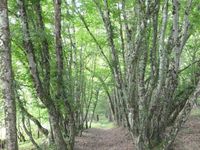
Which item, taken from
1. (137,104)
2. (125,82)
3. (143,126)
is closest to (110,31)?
(125,82)

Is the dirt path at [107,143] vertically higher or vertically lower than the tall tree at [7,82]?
lower

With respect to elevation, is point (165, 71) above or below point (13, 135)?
above

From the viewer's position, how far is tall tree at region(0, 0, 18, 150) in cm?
888

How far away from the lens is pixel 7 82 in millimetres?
9016

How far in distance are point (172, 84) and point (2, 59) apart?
638 centimetres

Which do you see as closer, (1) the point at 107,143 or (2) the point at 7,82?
(2) the point at 7,82

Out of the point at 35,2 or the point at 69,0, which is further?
the point at 69,0

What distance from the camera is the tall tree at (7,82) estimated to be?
29.1 feet

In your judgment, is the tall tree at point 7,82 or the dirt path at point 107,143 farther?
the dirt path at point 107,143

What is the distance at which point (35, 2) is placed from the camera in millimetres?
13086

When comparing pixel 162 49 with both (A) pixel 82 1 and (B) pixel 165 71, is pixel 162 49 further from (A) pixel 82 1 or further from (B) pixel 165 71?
(A) pixel 82 1

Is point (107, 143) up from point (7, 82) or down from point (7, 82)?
down

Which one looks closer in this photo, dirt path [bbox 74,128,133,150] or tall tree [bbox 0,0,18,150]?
tall tree [bbox 0,0,18,150]

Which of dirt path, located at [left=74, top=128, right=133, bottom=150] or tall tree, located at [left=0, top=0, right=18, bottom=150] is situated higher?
tall tree, located at [left=0, top=0, right=18, bottom=150]
